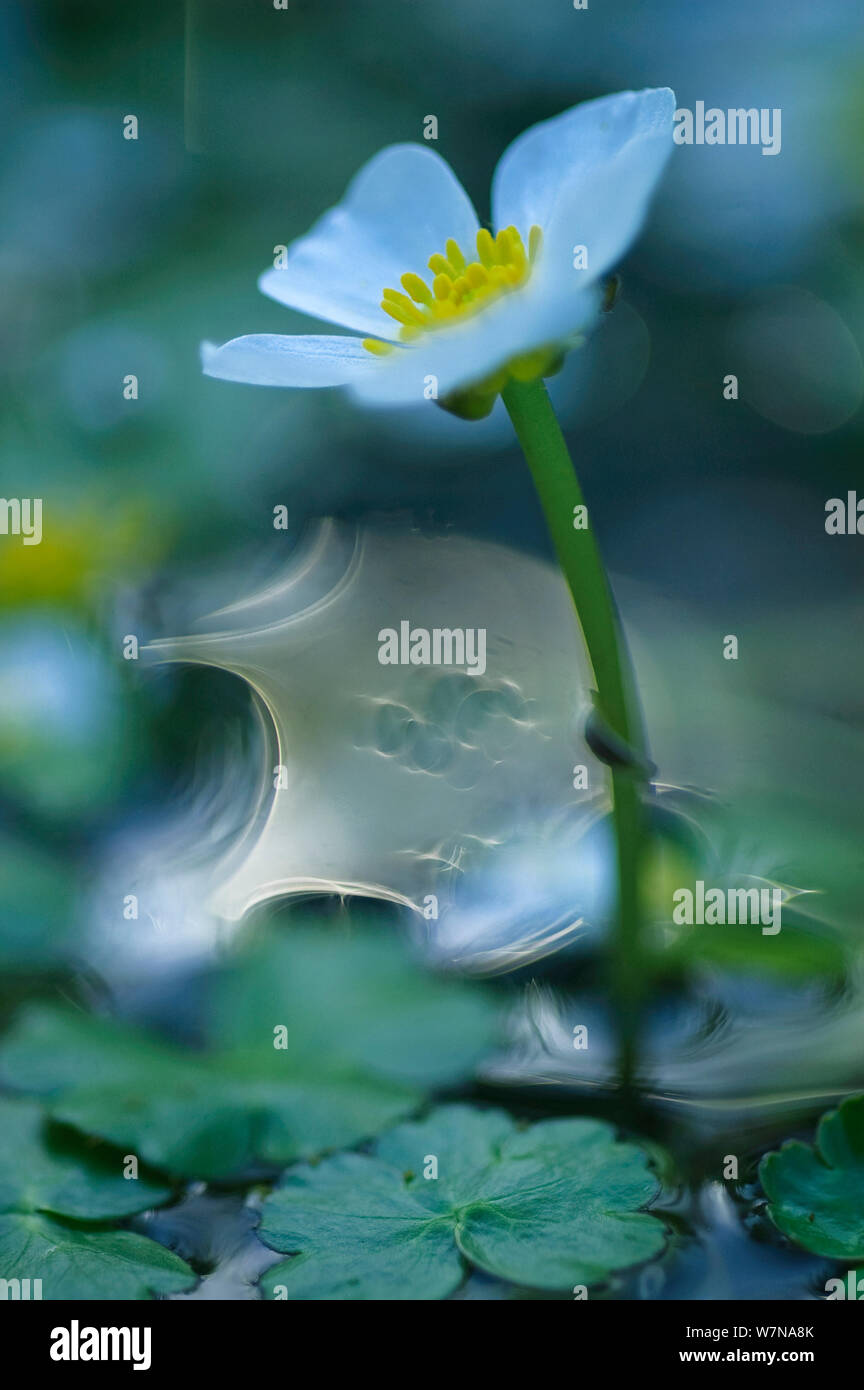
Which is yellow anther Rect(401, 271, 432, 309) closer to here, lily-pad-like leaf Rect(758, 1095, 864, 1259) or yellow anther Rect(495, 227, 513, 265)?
yellow anther Rect(495, 227, 513, 265)

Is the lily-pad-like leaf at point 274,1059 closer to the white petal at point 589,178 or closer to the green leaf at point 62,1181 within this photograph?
the green leaf at point 62,1181

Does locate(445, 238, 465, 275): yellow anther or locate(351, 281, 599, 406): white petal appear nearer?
locate(351, 281, 599, 406): white petal

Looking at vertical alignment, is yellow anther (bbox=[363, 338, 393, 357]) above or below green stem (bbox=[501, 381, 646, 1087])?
above

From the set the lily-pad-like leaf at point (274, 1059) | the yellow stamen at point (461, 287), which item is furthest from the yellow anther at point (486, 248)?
the lily-pad-like leaf at point (274, 1059)

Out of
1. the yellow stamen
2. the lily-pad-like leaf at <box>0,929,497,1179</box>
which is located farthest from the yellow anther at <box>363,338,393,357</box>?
the lily-pad-like leaf at <box>0,929,497,1179</box>

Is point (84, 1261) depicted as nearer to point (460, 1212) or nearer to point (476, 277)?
point (460, 1212)

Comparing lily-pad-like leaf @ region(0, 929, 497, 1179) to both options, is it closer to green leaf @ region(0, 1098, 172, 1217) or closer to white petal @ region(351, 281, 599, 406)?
green leaf @ region(0, 1098, 172, 1217)

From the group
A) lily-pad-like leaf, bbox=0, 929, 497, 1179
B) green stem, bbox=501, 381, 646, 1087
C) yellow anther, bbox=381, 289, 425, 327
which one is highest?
yellow anther, bbox=381, 289, 425, 327

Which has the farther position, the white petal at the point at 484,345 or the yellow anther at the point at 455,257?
the yellow anther at the point at 455,257
